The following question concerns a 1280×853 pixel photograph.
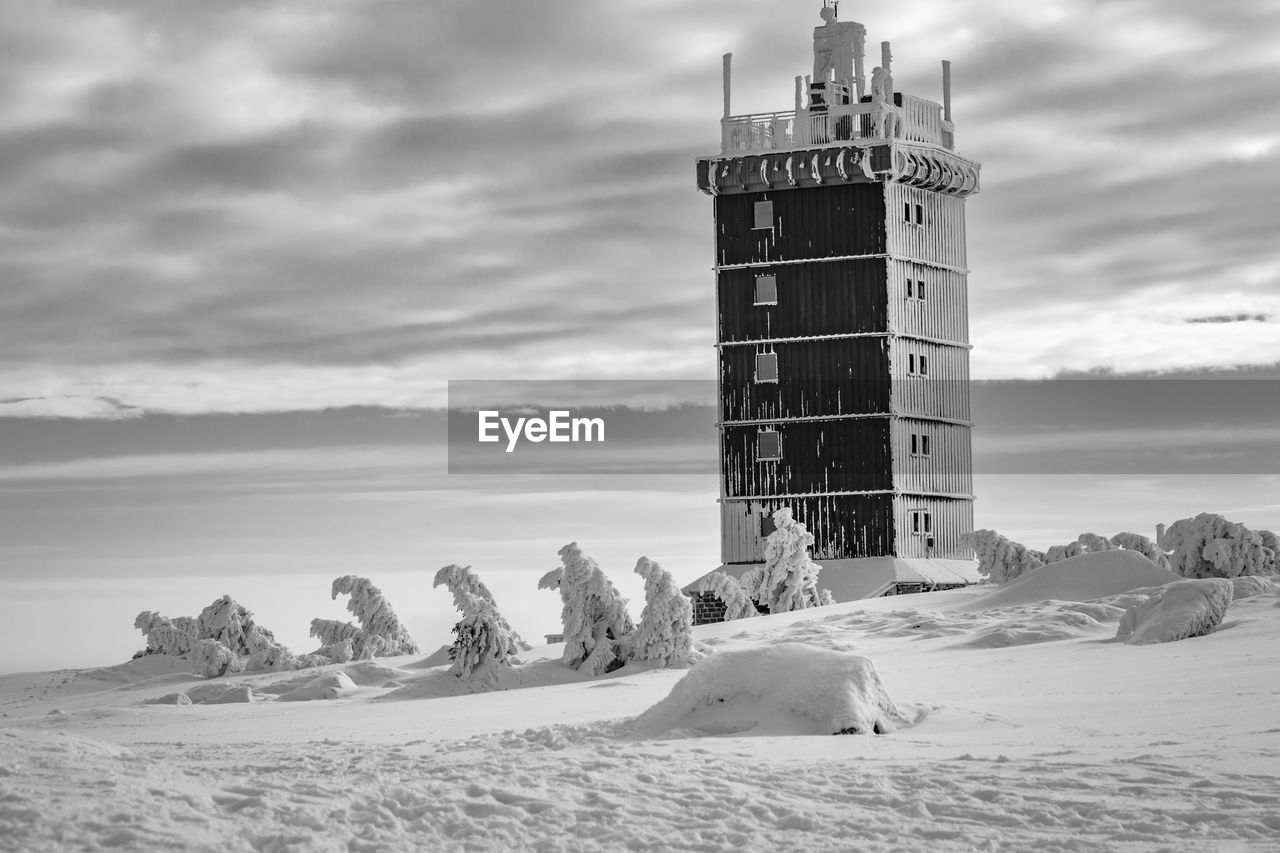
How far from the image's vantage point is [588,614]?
3142 centimetres

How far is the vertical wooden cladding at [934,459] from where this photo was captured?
166 feet

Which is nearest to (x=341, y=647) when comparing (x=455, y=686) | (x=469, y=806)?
(x=455, y=686)

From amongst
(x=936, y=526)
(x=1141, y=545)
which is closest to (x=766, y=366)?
(x=936, y=526)

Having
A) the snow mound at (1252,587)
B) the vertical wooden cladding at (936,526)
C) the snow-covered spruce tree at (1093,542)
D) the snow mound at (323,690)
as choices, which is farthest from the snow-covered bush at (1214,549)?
the snow mound at (323,690)

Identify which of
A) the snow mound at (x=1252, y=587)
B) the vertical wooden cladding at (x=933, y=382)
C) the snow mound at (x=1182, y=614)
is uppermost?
the vertical wooden cladding at (x=933, y=382)

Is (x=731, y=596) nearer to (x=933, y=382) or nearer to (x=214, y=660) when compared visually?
(x=933, y=382)

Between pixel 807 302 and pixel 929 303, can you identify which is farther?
pixel 929 303

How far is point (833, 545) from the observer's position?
50688 millimetres

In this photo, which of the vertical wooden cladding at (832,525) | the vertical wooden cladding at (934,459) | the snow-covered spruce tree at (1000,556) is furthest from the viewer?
the vertical wooden cladding at (934,459)

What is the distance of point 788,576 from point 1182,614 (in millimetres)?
21692

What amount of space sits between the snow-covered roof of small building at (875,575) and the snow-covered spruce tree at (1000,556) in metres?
5.07

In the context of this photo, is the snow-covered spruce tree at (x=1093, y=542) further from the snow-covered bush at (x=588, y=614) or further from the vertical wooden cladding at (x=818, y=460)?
the snow-covered bush at (x=588, y=614)

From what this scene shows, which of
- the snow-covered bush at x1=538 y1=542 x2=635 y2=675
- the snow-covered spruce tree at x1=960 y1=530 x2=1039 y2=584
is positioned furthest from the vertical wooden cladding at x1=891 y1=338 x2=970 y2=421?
the snow-covered bush at x1=538 y1=542 x2=635 y2=675

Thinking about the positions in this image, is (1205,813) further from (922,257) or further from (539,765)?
(922,257)
